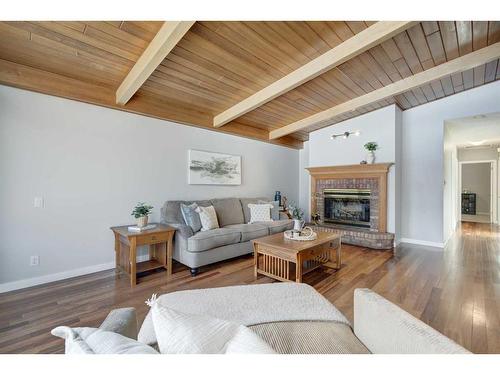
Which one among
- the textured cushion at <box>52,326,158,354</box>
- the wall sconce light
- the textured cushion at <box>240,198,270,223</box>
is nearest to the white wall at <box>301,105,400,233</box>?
the wall sconce light

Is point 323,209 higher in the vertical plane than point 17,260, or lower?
higher

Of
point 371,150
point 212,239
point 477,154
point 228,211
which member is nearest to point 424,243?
point 371,150

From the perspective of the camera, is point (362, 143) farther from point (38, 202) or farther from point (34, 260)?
point (34, 260)

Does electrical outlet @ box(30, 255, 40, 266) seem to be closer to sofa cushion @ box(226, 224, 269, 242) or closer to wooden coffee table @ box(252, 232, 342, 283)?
sofa cushion @ box(226, 224, 269, 242)

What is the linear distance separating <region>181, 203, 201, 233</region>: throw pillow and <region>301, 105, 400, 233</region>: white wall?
3.34m

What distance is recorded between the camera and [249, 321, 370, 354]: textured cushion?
91 cm

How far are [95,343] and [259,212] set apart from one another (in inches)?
145

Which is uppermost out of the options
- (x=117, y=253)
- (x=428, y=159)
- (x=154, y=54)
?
(x=154, y=54)

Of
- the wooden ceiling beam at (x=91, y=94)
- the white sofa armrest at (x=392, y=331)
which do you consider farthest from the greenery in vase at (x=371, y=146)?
the white sofa armrest at (x=392, y=331)

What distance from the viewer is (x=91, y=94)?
9.07ft

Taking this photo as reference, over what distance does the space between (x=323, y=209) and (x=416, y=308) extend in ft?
10.4
